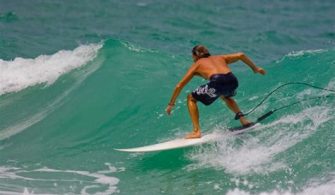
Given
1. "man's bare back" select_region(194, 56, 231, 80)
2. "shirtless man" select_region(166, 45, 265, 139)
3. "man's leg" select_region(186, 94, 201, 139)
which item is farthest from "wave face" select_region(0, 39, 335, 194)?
"man's bare back" select_region(194, 56, 231, 80)

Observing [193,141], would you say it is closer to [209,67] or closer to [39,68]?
[209,67]

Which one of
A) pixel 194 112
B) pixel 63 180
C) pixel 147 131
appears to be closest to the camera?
pixel 63 180

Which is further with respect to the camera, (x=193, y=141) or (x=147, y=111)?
(x=147, y=111)

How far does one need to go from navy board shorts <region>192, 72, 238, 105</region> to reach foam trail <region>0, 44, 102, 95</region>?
5743 mm

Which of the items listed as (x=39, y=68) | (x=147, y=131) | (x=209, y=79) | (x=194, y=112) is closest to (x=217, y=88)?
(x=209, y=79)

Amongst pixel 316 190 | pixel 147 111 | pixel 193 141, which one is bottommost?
pixel 316 190

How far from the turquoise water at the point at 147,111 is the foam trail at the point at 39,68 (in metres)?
0.03

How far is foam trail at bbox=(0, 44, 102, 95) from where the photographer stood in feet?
47.5

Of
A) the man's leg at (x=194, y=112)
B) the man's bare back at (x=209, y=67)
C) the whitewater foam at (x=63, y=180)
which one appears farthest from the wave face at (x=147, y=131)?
the man's bare back at (x=209, y=67)

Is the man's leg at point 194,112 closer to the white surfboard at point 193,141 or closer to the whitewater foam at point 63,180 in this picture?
the white surfboard at point 193,141

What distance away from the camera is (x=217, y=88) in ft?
30.4

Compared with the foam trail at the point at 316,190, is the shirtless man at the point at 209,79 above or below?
above

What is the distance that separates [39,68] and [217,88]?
7136 millimetres

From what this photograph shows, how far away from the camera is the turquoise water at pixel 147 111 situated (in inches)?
343
